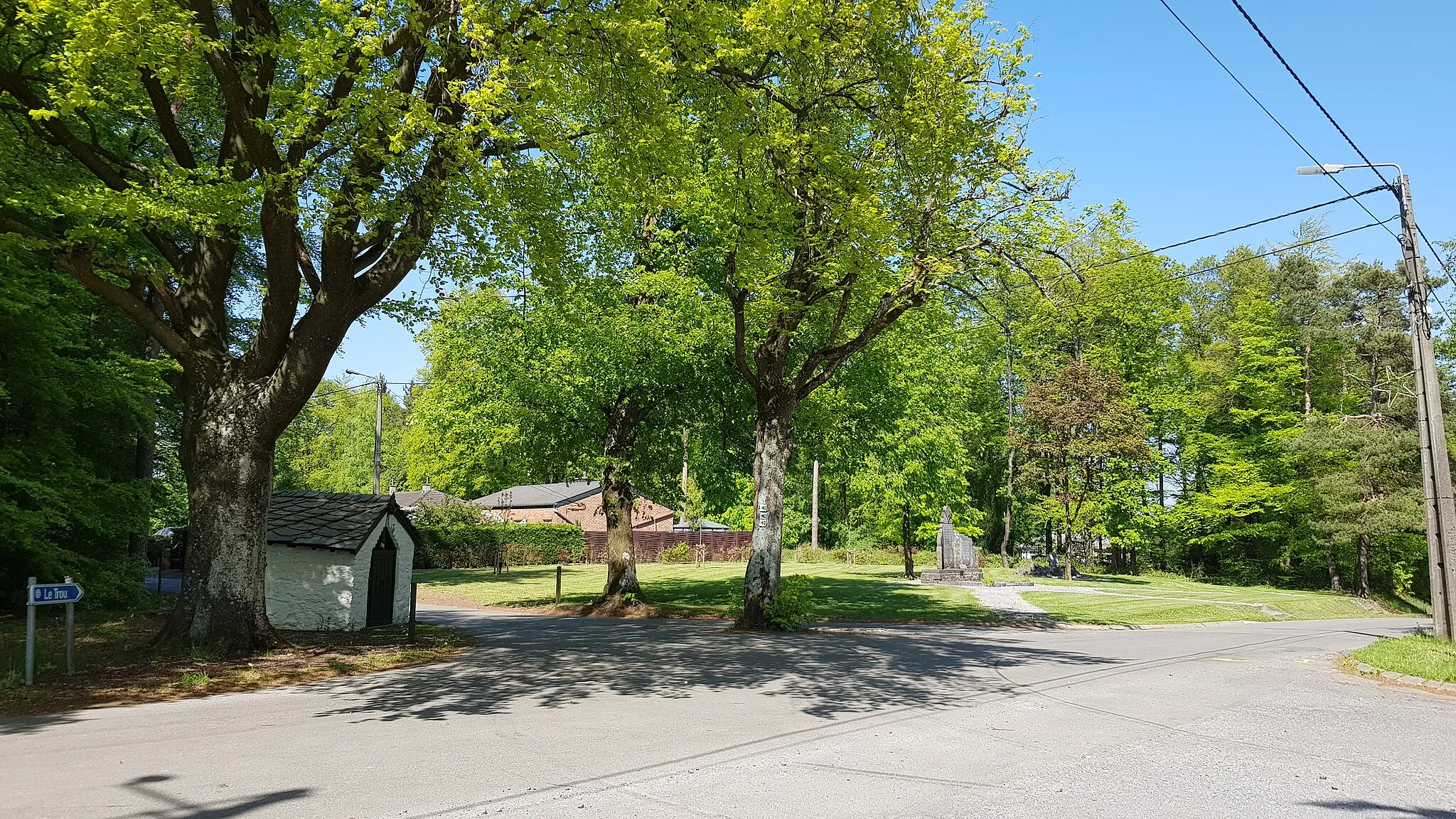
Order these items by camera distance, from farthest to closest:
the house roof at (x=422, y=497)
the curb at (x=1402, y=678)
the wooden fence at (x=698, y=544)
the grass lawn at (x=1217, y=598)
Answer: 1. the house roof at (x=422, y=497)
2. the wooden fence at (x=698, y=544)
3. the grass lawn at (x=1217, y=598)
4. the curb at (x=1402, y=678)

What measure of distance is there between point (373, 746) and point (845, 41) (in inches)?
444

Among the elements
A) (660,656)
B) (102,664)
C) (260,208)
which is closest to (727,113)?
(260,208)

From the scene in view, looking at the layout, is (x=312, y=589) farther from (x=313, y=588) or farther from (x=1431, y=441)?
(x=1431, y=441)

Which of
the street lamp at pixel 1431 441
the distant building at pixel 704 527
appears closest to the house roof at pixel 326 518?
the street lamp at pixel 1431 441

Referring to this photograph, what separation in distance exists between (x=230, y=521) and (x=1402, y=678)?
54.1 ft

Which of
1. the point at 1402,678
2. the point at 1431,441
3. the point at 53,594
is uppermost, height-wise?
the point at 1431,441

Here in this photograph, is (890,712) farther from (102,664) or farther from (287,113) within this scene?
(102,664)

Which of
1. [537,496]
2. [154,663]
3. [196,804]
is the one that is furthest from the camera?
[537,496]

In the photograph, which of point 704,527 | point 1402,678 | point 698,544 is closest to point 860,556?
point 698,544

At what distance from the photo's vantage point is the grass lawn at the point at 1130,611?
2450 centimetres

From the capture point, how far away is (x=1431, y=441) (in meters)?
15.3

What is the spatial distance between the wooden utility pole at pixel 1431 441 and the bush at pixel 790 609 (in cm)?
1089

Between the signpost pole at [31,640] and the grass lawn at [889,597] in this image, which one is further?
the grass lawn at [889,597]

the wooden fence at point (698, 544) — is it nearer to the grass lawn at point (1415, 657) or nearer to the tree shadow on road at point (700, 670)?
the tree shadow on road at point (700, 670)
